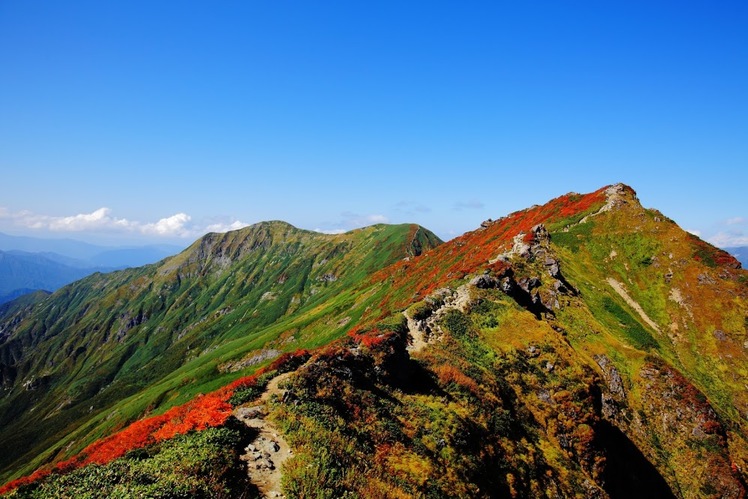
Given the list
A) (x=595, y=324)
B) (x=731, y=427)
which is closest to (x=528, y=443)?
(x=595, y=324)

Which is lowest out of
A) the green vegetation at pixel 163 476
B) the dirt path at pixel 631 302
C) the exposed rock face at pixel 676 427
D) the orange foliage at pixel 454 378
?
the exposed rock face at pixel 676 427

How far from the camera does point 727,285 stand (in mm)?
68500

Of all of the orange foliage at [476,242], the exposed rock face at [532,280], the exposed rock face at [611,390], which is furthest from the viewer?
the orange foliage at [476,242]

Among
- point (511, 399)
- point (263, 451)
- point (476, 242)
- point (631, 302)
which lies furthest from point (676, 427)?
point (476, 242)

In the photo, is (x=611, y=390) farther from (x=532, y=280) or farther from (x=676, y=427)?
(x=532, y=280)

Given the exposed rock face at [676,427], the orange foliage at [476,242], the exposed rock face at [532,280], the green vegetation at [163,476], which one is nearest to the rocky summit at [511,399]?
the green vegetation at [163,476]

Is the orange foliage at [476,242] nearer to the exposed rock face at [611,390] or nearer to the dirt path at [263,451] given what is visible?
the exposed rock face at [611,390]

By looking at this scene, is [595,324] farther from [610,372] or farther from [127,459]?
[127,459]

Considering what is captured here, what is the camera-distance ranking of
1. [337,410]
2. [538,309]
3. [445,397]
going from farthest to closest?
[538,309]
[445,397]
[337,410]

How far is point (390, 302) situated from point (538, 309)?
53.5 m

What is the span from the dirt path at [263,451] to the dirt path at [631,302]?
240ft

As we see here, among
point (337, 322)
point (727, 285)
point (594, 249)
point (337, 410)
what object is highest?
point (594, 249)

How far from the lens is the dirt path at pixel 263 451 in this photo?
16.8m

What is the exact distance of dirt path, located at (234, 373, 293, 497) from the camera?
55.1 feet
